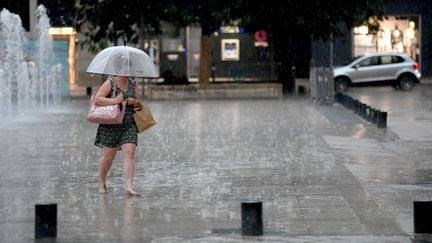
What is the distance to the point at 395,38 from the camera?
167 feet

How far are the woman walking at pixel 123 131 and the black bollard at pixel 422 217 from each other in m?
3.84

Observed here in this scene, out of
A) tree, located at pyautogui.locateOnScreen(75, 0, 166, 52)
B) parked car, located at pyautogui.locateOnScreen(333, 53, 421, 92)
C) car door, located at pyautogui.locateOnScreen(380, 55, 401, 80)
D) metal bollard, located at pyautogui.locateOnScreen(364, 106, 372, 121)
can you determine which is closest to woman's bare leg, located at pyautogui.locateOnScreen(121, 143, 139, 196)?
metal bollard, located at pyautogui.locateOnScreen(364, 106, 372, 121)

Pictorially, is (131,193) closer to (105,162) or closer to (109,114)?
(105,162)

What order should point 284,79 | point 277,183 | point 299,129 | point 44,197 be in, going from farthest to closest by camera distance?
point 284,79, point 299,129, point 277,183, point 44,197

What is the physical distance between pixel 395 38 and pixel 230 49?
7.00 m

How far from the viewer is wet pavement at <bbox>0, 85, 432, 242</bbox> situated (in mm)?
10656

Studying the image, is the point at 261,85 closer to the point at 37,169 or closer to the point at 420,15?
the point at 420,15

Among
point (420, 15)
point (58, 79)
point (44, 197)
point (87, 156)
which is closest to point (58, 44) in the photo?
point (58, 79)

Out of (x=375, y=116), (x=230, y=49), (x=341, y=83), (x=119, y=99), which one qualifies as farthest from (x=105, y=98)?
(x=230, y=49)

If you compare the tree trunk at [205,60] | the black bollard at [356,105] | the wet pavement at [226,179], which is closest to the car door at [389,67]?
the tree trunk at [205,60]

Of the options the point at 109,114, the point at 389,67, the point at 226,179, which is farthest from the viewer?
the point at 389,67

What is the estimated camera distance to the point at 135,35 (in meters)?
39.4

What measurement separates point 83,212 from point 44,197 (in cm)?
137

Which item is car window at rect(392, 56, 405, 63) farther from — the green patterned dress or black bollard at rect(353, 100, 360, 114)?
the green patterned dress
